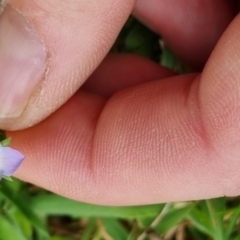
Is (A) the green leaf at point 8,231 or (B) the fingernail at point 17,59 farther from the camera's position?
(A) the green leaf at point 8,231

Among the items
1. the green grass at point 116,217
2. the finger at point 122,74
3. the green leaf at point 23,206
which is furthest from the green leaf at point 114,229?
the finger at point 122,74

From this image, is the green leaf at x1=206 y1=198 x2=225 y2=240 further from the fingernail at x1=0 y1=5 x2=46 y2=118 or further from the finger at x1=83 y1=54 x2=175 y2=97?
the fingernail at x1=0 y1=5 x2=46 y2=118

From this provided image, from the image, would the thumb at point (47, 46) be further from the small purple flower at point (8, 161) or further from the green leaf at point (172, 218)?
the green leaf at point (172, 218)

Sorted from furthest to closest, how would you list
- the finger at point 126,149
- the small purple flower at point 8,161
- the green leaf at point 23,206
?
the green leaf at point 23,206
the finger at point 126,149
the small purple flower at point 8,161

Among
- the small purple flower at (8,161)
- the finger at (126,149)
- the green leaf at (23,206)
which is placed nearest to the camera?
the small purple flower at (8,161)

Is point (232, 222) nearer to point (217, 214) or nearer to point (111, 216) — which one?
point (217, 214)

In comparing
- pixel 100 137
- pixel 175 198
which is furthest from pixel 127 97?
pixel 175 198

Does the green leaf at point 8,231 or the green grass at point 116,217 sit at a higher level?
the green grass at point 116,217
